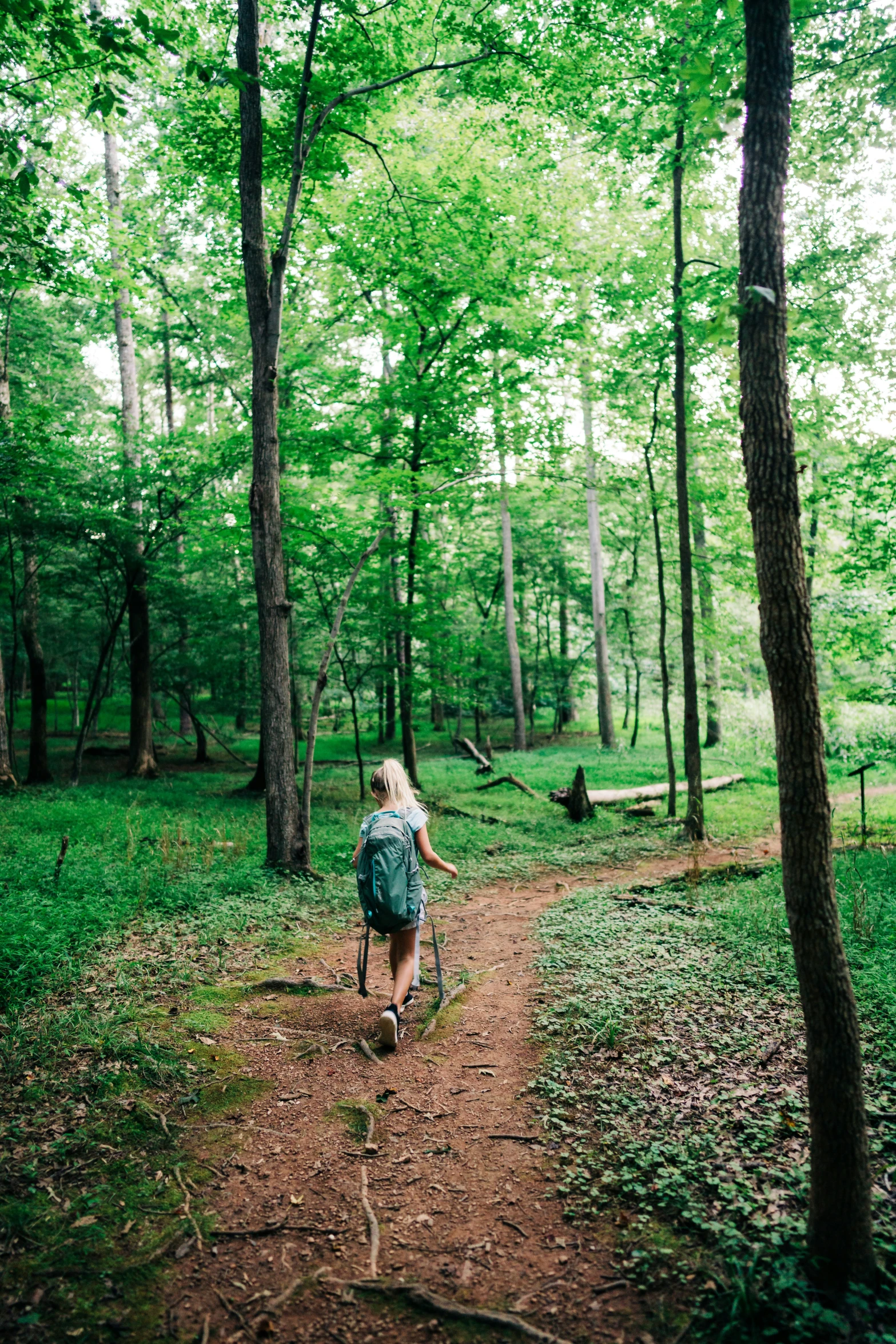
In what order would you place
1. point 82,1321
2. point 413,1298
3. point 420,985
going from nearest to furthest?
point 82,1321, point 413,1298, point 420,985

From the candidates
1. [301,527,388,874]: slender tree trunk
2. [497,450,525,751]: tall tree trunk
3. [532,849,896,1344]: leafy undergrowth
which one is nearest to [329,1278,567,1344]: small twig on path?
[532,849,896,1344]: leafy undergrowth

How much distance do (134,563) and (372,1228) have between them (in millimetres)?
13935

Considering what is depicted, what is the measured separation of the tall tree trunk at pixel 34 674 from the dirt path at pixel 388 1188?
11816 mm

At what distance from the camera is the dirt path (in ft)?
8.54

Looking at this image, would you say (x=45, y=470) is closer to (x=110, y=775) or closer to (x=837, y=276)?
(x=110, y=775)

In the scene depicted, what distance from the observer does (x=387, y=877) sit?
15.1 ft

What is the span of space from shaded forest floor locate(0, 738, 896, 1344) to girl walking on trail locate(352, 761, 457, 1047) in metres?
0.37

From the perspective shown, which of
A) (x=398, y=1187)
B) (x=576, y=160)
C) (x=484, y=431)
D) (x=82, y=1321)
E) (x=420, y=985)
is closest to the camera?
(x=82, y=1321)

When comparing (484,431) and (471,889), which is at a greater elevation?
(484,431)

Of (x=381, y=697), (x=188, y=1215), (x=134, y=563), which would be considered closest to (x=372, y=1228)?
(x=188, y=1215)

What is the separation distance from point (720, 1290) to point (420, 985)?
3342mm

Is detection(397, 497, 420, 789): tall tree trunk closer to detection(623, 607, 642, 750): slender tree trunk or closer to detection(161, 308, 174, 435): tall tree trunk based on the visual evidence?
detection(161, 308, 174, 435): tall tree trunk

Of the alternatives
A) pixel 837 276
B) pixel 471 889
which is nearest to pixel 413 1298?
pixel 471 889

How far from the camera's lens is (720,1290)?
2568 mm
